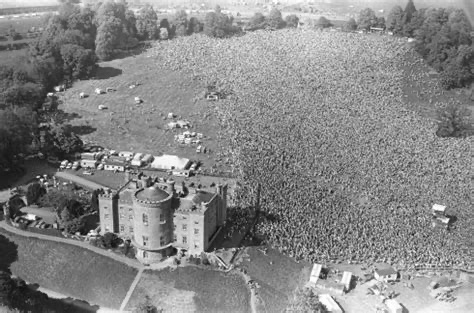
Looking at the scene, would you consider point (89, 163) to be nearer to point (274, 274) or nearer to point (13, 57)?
point (274, 274)

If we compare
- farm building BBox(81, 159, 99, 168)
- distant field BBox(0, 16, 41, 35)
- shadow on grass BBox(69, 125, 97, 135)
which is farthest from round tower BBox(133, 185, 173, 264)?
distant field BBox(0, 16, 41, 35)

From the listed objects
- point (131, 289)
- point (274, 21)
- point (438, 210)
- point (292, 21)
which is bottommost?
point (131, 289)

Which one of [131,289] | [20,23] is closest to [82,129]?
[131,289]

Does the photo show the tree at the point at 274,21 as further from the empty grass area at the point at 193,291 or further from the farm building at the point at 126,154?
the empty grass area at the point at 193,291

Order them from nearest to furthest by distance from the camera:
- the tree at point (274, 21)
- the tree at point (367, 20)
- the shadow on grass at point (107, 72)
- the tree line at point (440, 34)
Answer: the tree line at point (440, 34) → the shadow on grass at point (107, 72) → the tree at point (367, 20) → the tree at point (274, 21)

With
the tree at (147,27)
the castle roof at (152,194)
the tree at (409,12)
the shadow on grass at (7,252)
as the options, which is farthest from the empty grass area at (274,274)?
the tree at (409,12)

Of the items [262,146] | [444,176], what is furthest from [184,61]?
[444,176]

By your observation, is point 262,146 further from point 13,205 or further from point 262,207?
point 13,205
